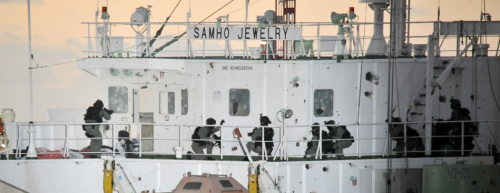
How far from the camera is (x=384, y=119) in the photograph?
591 inches

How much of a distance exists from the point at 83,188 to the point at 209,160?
3020 millimetres

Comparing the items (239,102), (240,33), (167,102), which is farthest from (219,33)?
(167,102)

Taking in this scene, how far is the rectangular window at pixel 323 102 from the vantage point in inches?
582

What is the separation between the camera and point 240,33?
14.8 meters

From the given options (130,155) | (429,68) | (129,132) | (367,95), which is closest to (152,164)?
(130,155)

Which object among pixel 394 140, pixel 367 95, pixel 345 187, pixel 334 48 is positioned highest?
pixel 334 48

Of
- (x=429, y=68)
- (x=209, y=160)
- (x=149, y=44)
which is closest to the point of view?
(x=209, y=160)

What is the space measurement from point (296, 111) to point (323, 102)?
0.76m

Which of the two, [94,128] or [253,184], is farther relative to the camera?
[94,128]

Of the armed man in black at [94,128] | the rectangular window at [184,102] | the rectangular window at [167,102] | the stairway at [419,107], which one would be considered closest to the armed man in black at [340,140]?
the stairway at [419,107]

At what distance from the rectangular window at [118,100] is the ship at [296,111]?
0.03 m

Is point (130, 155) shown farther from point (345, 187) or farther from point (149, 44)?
point (345, 187)

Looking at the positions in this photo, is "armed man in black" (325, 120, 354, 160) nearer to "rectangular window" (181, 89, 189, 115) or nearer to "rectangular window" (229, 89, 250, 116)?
"rectangular window" (229, 89, 250, 116)

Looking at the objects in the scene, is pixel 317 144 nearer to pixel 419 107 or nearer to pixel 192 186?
pixel 419 107
